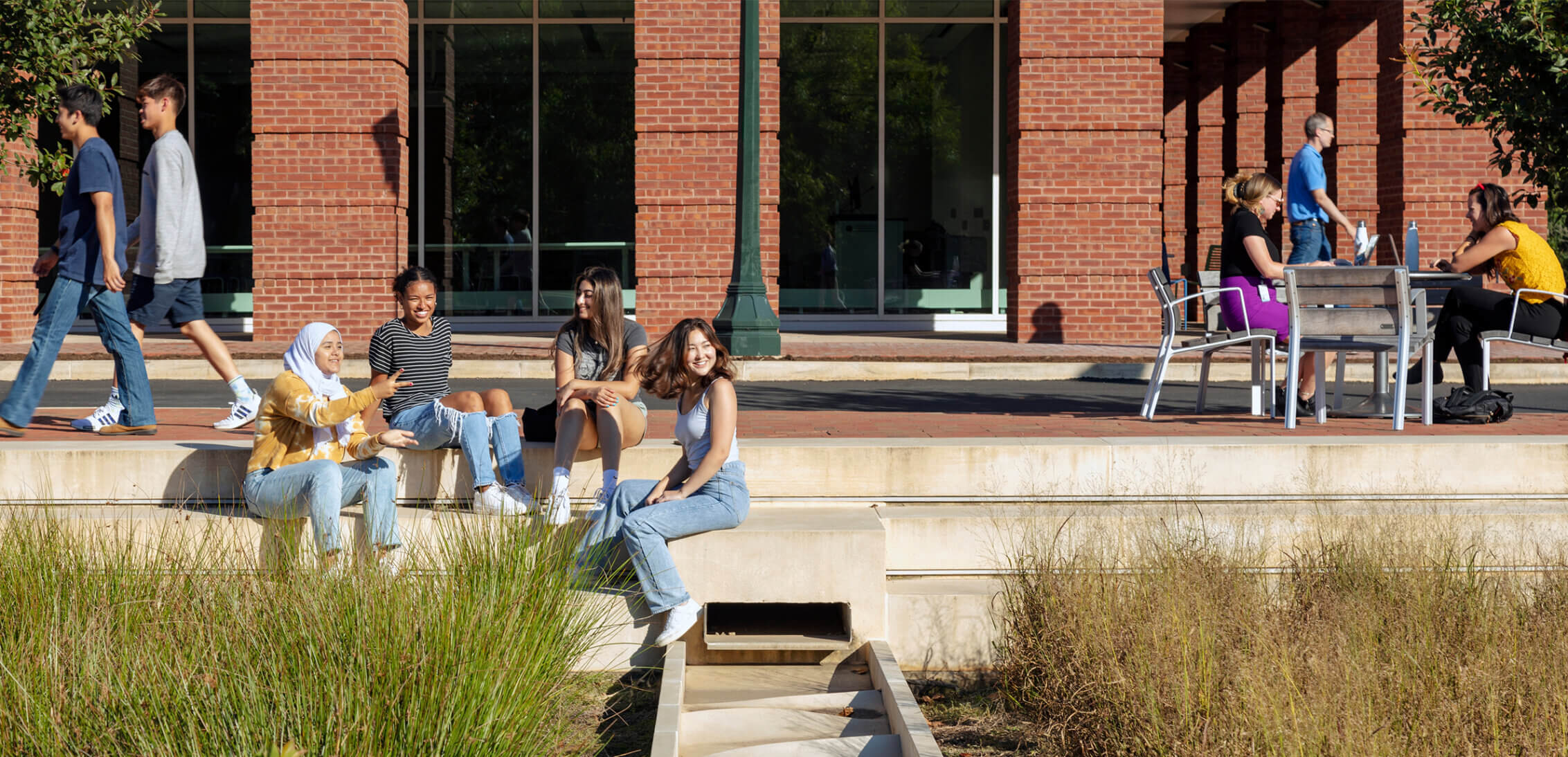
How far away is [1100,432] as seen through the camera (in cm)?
702

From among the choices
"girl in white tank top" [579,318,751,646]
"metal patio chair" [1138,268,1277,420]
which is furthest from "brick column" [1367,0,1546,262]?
"girl in white tank top" [579,318,751,646]

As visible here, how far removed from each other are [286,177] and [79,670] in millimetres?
11731

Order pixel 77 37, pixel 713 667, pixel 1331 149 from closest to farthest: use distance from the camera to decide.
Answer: pixel 713 667
pixel 77 37
pixel 1331 149

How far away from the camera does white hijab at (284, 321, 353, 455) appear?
5480mm

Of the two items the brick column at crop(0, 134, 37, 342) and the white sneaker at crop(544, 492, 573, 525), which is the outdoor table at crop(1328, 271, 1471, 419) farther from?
the brick column at crop(0, 134, 37, 342)

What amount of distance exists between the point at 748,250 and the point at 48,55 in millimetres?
6286

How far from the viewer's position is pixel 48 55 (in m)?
8.06

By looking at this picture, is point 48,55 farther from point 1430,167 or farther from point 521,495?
point 1430,167

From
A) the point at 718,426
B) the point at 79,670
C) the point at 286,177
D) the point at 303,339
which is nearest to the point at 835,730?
the point at 718,426

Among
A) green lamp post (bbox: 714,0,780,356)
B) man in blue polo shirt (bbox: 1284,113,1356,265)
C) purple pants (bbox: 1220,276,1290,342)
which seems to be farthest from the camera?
green lamp post (bbox: 714,0,780,356)

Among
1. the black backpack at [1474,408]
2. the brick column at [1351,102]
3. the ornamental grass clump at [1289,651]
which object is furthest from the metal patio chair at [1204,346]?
the brick column at [1351,102]

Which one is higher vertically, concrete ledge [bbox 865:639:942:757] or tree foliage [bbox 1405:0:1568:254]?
tree foliage [bbox 1405:0:1568:254]

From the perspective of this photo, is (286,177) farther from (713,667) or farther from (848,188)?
(713,667)

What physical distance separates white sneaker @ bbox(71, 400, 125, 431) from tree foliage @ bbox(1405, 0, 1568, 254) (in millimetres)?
6665
